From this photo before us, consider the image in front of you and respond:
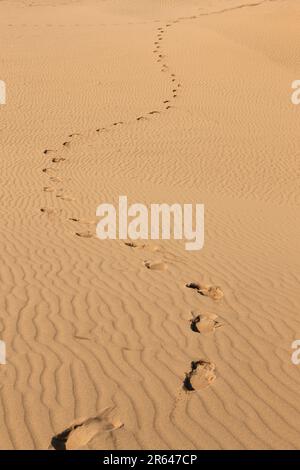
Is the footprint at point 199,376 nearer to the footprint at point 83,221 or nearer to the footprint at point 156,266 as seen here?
the footprint at point 156,266

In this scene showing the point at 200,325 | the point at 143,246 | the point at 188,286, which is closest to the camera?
the point at 200,325

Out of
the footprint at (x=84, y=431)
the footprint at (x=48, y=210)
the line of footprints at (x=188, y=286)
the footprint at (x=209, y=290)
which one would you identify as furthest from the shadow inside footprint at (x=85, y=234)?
the footprint at (x=84, y=431)

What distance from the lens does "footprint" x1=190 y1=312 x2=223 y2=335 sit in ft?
18.2

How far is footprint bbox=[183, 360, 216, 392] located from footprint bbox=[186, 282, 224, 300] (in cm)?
161

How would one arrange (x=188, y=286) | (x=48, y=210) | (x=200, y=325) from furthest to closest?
(x=48, y=210) → (x=188, y=286) → (x=200, y=325)

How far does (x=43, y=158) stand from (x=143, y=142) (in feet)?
10.9

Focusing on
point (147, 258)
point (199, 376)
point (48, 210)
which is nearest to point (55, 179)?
point (48, 210)

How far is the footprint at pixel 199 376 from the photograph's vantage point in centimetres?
453

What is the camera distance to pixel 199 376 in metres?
4.65

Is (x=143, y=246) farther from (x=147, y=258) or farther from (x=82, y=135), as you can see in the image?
(x=82, y=135)

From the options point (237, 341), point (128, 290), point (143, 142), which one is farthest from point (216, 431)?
point (143, 142)

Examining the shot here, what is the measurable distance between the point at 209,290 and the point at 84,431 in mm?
3061

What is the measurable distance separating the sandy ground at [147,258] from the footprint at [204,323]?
0.02 m
